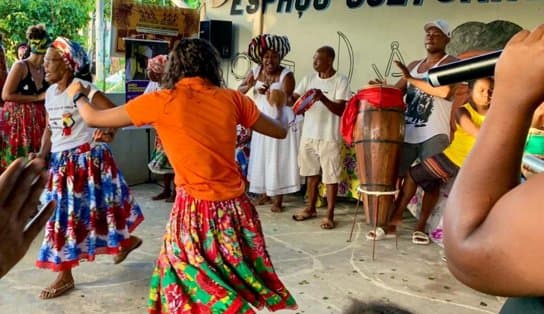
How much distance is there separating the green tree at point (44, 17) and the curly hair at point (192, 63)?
8.30 m

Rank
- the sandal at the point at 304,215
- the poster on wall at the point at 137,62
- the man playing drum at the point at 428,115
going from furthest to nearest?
1. the poster on wall at the point at 137,62
2. the sandal at the point at 304,215
3. the man playing drum at the point at 428,115

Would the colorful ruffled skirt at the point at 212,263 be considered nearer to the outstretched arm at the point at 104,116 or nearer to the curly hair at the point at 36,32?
the outstretched arm at the point at 104,116

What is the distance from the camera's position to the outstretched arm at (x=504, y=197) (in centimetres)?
68

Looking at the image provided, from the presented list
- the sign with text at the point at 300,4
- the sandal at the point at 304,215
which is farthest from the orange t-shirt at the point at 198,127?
the sign with text at the point at 300,4

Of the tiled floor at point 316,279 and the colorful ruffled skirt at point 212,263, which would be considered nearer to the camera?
the colorful ruffled skirt at point 212,263

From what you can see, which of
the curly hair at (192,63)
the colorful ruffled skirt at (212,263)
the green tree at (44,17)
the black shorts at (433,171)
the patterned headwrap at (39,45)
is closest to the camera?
the colorful ruffled skirt at (212,263)

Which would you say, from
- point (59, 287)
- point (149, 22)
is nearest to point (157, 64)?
point (149, 22)

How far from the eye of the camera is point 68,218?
10.7 feet

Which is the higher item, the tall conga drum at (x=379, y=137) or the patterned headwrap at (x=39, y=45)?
the patterned headwrap at (x=39, y=45)

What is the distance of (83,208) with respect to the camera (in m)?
3.34

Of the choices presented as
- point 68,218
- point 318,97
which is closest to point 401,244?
point 318,97

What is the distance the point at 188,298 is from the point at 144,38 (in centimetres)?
426

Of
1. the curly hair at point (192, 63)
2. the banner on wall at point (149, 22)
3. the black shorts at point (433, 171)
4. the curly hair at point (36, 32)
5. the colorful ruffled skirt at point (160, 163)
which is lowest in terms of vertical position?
the colorful ruffled skirt at point (160, 163)

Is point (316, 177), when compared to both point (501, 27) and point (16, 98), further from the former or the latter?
point (16, 98)
